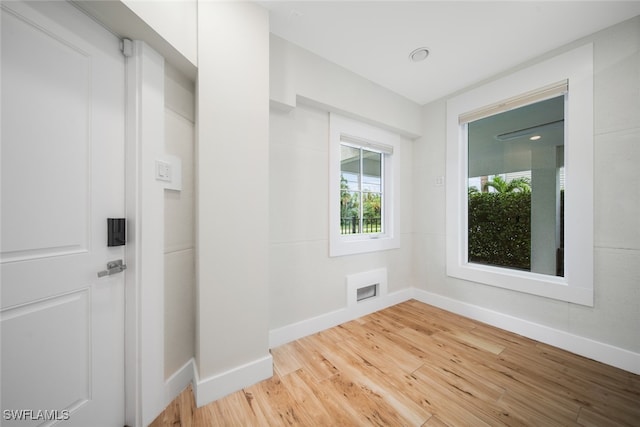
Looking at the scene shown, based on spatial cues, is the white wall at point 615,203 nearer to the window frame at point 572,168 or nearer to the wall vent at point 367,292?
the window frame at point 572,168

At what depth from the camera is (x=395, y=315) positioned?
2396mm

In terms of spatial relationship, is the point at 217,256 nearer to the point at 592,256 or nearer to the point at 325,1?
the point at 325,1

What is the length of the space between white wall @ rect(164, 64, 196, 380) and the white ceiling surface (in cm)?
89

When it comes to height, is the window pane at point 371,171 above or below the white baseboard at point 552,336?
above

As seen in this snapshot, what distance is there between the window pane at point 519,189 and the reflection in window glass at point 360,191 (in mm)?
1058

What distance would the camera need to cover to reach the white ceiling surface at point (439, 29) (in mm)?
1473

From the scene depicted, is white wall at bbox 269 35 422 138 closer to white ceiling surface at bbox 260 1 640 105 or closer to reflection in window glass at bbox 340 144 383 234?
white ceiling surface at bbox 260 1 640 105

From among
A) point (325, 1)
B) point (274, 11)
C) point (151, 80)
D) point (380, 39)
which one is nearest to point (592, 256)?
point (380, 39)

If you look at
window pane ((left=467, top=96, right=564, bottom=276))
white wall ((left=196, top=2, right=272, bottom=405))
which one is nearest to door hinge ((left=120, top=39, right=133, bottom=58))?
white wall ((left=196, top=2, right=272, bottom=405))

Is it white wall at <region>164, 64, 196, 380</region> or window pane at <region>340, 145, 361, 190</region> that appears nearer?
white wall at <region>164, 64, 196, 380</region>

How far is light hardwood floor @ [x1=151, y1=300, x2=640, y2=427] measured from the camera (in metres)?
1.18

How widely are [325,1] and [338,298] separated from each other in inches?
96.2

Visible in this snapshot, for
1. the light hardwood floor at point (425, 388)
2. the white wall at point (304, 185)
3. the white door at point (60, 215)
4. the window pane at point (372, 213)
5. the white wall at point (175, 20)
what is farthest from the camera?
the window pane at point (372, 213)

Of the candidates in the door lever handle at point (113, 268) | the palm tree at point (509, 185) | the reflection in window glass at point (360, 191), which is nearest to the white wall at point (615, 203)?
the palm tree at point (509, 185)
